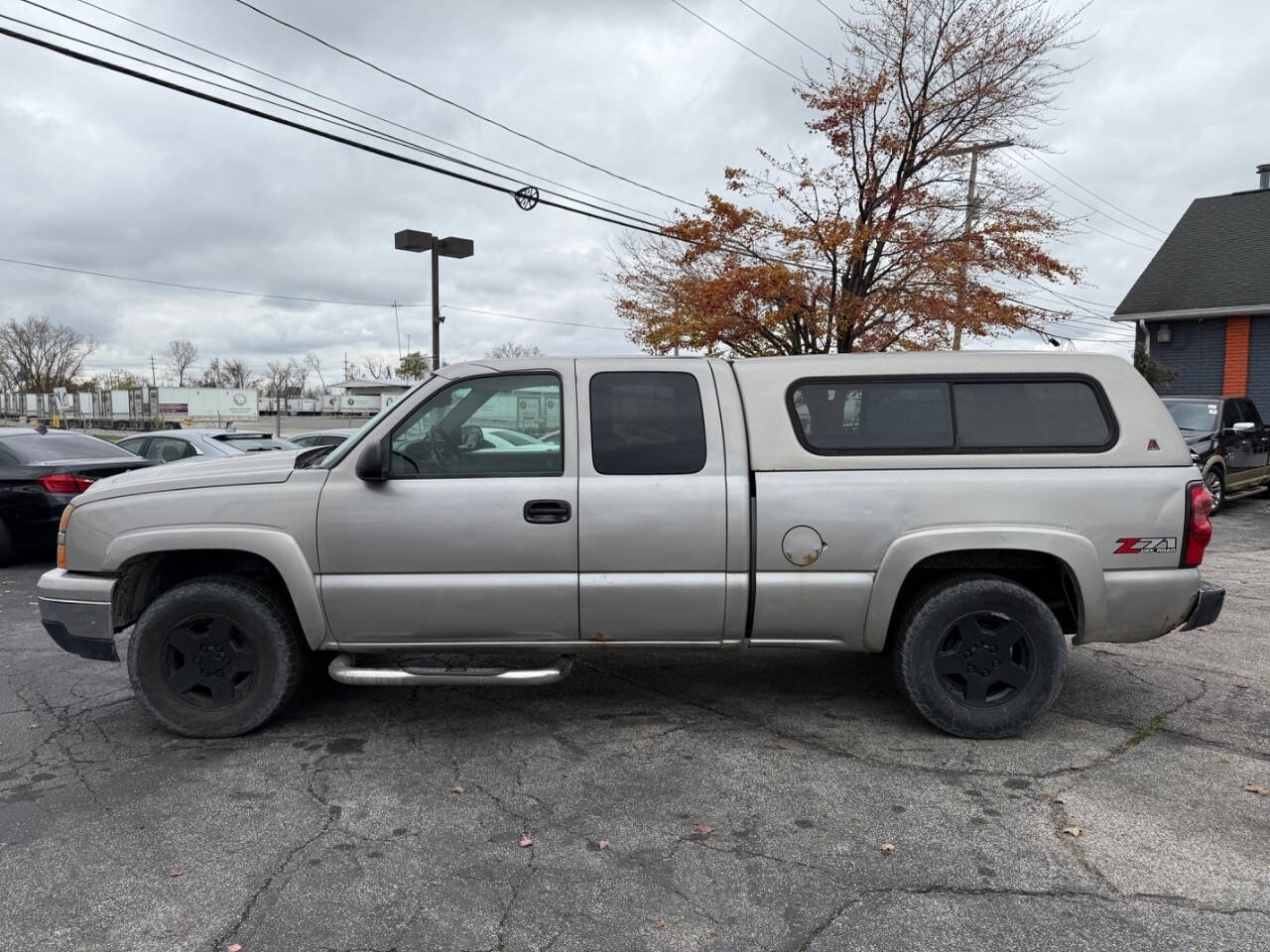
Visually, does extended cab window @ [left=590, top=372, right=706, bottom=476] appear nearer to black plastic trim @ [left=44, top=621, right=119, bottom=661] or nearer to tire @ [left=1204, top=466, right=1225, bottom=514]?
black plastic trim @ [left=44, top=621, right=119, bottom=661]

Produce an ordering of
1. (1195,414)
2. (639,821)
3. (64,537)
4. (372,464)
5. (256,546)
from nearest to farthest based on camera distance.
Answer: (639,821) → (372,464) → (256,546) → (64,537) → (1195,414)

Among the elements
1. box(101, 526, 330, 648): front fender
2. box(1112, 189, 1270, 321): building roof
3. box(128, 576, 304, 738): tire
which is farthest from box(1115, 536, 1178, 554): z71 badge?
box(1112, 189, 1270, 321): building roof

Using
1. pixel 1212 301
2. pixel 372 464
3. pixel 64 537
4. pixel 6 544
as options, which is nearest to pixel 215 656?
pixel 64 537

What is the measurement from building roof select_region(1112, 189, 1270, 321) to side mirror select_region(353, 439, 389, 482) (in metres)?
20.5

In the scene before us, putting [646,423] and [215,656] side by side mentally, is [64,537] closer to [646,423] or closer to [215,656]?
[215,656]

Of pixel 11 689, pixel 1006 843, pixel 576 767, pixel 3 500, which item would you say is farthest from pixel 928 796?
pixel 3 500

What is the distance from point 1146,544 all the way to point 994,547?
2.34 feet

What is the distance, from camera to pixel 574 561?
3.93 m

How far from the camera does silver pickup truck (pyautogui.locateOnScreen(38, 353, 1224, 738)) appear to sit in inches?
154

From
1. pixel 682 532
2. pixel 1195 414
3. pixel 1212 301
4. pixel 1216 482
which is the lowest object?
pixel 1216 482

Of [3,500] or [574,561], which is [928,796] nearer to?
[574,561]

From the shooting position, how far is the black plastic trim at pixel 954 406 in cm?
399

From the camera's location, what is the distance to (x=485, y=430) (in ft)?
13.6

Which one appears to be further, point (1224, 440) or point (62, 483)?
point (1224, 440)
